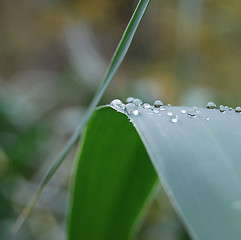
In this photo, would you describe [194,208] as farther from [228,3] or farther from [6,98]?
[228,3]

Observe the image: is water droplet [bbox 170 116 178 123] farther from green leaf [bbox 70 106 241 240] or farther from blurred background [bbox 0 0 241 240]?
blurred background [bbox 0 0 241 240]

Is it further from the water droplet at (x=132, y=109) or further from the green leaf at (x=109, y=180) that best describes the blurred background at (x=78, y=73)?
the water droplet at (x=132, y=109)

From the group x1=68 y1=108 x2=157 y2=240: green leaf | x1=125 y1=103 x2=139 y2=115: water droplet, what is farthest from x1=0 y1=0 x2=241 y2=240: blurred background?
x1=125 y1=103 x2=139 y2=115: water droplet

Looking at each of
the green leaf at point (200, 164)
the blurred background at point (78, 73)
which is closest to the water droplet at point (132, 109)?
the green leaf at point (200, 164)

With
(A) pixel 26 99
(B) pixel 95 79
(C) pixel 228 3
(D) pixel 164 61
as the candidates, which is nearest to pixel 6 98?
(A) pixel 26 99

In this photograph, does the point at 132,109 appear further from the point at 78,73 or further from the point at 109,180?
the point at 78,73

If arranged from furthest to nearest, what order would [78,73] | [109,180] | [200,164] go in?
[78,73] → [109,180] → [200,164]

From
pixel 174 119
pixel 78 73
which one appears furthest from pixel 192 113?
pixel 78 73
